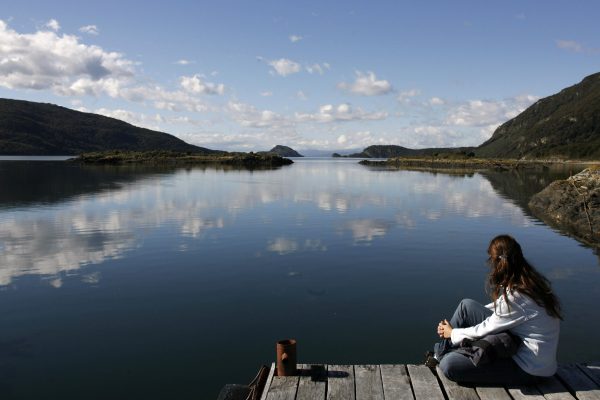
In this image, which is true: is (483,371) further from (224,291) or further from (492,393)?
(224,291)

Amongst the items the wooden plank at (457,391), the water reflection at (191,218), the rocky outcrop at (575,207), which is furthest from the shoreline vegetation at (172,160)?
the wooden plank at (457,391)

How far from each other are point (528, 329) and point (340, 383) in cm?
361

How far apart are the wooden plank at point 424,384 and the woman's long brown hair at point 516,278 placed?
2173mm

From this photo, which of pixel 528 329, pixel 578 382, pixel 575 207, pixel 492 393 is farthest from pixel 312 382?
pixel 575 207

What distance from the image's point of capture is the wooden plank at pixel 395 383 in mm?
8905

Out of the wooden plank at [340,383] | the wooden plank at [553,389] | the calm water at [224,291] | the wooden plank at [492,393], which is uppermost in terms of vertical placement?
the wooden plank at [553,389]

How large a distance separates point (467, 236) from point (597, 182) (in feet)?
57.5

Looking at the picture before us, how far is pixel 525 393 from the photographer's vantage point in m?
8.85

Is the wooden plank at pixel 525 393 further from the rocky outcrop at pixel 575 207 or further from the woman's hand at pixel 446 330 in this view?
the rocky outcrop at pixel 575 207

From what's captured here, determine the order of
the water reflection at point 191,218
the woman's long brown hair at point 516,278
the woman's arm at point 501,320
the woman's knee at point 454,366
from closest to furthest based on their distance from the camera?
1. the woman's long brown hair at point 516,278
2. the woman's arm at point 501,320
3. the woman's knee at point 454,366
4. the water reflection at point 191,218

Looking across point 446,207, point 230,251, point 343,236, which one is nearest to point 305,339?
point 230,251

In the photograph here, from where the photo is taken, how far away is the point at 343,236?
99.9 ft

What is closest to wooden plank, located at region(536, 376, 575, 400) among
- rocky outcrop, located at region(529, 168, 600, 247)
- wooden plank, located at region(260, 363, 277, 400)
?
wooden plank, located at region(260, 363, 277, 400)

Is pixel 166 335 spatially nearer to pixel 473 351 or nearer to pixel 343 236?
pixel 473 351
